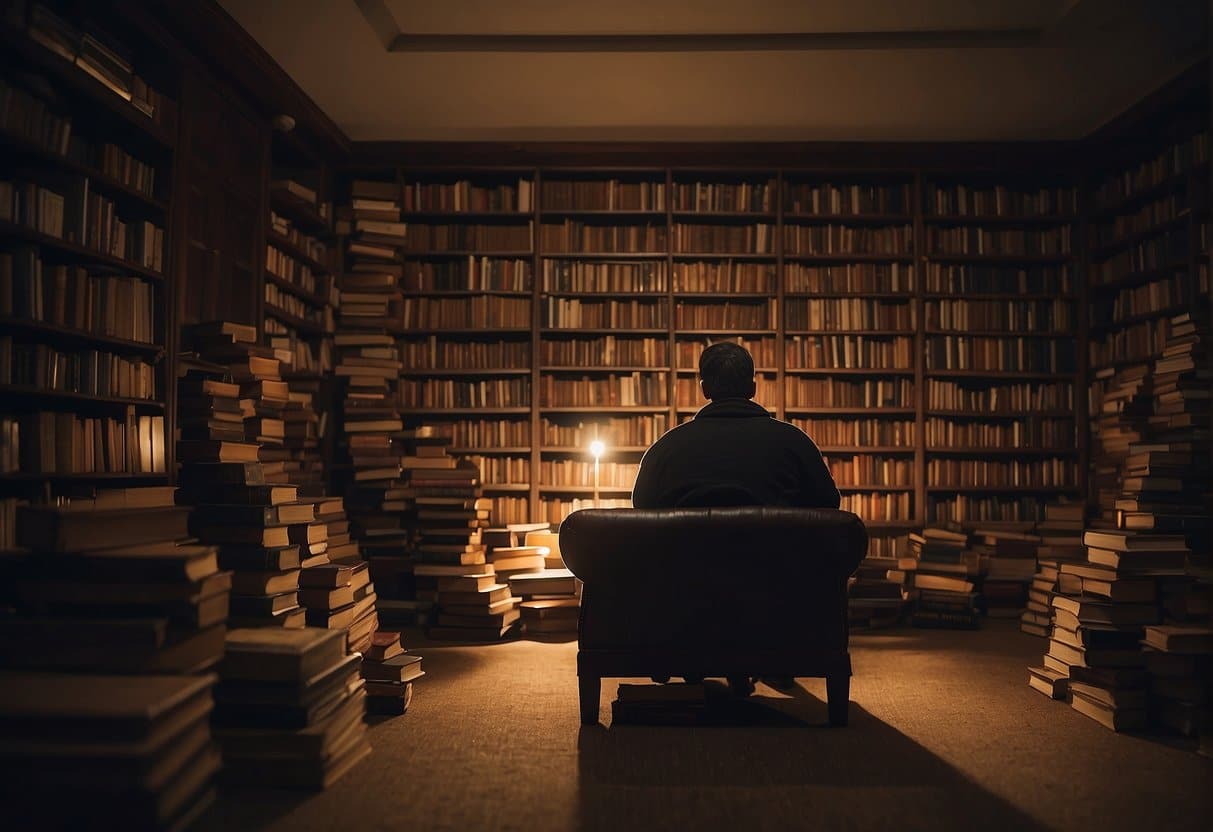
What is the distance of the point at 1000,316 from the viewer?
20.8 ft

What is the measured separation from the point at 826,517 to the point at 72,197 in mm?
3160

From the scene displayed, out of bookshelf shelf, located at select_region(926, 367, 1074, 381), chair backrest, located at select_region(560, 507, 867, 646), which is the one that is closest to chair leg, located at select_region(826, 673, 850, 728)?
chair backrest, located at select_region(560, 507, 867, 646)

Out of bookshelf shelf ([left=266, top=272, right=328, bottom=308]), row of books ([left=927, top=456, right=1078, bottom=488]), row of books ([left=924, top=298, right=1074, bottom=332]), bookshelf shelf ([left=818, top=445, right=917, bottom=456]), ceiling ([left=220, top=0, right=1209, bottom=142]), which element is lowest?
row of books ([left=927, top=456, right=1078, bottom=488])

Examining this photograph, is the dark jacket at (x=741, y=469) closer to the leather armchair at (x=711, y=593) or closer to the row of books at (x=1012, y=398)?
the leather armchair at (x=711, y=593)

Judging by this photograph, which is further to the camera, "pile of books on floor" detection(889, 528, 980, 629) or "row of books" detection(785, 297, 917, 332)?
"row of books" detection(785, 297, 917, 332)

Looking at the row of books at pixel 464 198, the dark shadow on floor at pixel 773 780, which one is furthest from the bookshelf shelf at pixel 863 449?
the dark shadow on floor at pixel 773 780

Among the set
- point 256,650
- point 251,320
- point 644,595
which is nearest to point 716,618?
point 644,595

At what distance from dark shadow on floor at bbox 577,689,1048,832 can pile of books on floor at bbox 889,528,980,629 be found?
2.42m

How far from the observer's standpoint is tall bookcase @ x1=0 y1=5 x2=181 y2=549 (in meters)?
3.32

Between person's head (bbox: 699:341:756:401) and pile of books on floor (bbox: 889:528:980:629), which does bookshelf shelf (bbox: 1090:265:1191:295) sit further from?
person's head (bbox: 699:341:756:401)

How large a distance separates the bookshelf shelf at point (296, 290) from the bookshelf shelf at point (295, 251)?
201 mm

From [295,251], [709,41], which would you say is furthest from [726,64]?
[295,251]

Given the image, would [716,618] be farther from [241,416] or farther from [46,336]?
[46,336]

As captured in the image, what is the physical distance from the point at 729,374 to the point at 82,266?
9.06 feet
